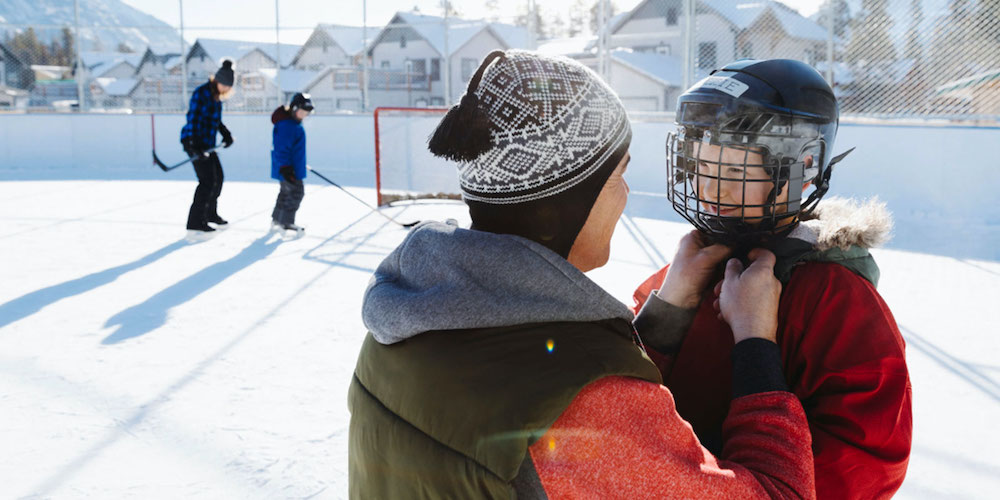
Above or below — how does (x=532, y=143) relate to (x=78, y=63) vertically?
below

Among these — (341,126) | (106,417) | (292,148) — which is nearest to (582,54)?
(341,126)

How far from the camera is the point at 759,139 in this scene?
1.32 metres

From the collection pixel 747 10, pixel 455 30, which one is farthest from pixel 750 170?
pixel 455 30

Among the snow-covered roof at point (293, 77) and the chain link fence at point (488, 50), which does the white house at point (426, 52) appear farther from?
the snow-covered roof at point (293, 77)

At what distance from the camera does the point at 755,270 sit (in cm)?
113

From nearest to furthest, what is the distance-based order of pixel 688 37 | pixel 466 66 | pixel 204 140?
pixel 204 140 → pixel 688 37 → pixel 466 66

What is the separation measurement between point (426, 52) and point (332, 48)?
6.61 ft

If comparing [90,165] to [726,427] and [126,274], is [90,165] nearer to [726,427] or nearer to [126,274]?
[126,274]

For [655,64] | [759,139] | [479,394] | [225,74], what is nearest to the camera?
[479,394]

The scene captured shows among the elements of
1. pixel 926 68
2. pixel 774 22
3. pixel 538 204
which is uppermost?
pixel 774 22

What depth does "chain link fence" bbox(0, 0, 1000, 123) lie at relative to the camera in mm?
8242

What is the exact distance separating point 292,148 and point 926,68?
699 cm

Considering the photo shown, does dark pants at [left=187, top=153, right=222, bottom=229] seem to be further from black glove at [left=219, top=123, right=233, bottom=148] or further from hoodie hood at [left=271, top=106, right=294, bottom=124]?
hoodie hood at [left=271, top=106, right=294, bottom=124]

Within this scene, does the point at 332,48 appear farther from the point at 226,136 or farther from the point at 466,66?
the point at 226,136
